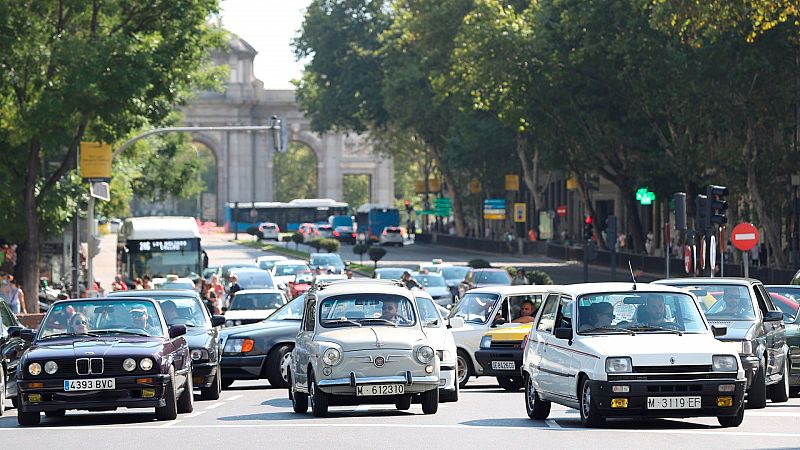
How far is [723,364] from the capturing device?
16.0 metres

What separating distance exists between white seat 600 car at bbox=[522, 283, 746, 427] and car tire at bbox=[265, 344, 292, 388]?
26.1 ft

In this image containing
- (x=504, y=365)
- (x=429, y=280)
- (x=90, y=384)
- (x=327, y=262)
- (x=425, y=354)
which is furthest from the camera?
(x=327, y=262)

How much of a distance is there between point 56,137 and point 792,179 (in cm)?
3035

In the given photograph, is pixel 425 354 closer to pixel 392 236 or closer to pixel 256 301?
pixel 256 301

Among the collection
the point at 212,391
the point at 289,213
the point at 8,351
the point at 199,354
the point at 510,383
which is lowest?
the point at 510,383

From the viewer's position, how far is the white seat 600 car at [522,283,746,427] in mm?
15836

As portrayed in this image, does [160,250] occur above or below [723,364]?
above

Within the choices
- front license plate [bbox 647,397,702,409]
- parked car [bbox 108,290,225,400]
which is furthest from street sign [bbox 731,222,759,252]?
front license plate [bbox 647,397,702,409]

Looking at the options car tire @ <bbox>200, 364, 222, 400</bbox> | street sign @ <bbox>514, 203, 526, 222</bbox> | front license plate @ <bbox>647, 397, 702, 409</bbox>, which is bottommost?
car tire @ <bbox>200, 364, 222, 400</bbox>

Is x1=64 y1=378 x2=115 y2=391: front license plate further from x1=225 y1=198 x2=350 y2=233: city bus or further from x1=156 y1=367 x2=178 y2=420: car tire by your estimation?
x1=225 y1=198 x2=350 y2=233: city bus

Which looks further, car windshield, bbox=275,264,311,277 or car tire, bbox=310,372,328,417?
car windshield, bbox=275,264,311,277

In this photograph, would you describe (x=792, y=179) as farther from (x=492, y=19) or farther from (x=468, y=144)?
(x=468, y=144)

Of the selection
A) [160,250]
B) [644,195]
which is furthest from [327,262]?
[160,250]

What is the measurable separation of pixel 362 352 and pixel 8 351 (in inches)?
209
